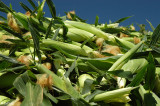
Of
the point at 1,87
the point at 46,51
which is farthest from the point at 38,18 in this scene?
the point at 1,87

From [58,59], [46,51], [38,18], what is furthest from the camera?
[38,18]

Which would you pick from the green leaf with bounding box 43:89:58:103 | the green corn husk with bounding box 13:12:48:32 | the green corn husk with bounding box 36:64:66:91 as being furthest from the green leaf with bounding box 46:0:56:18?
the green leaf with bounding box 43:89:58:103

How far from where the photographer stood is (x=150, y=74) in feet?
2.37

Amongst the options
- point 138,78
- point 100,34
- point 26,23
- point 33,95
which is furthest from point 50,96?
point 100,34

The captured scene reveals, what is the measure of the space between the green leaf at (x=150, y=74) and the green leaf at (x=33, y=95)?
37 cm

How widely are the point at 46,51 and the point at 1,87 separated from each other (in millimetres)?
283

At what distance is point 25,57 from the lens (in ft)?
2.66

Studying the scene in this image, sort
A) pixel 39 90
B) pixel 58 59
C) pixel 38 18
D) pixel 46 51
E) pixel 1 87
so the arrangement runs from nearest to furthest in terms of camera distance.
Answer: pixel 39 90 < pixel 1 87 < pixel 58 59 < pixel 46 51 < pixel 38 18

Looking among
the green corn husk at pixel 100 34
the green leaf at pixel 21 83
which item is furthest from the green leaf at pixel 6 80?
the green corn husk at pixel 100 34

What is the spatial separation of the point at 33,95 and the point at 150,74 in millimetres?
399

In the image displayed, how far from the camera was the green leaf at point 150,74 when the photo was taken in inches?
28.1

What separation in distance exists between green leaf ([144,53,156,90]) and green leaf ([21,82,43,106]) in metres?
0.37

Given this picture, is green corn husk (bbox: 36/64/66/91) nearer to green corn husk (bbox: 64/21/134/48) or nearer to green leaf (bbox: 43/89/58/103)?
green leaf (bbox: 43/89/58/103)

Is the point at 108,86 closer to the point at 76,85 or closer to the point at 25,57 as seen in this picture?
the point at 76,85
